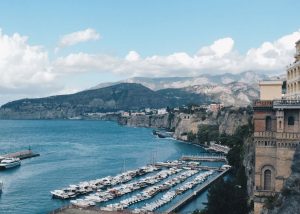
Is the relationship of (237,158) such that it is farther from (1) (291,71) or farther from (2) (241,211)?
(1) (291,71)

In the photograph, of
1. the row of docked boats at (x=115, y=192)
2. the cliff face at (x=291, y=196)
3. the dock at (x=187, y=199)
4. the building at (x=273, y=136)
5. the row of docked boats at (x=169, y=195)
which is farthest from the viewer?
the row of docked boats at (x=115, y=192)

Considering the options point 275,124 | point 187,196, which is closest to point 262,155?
point 275,124

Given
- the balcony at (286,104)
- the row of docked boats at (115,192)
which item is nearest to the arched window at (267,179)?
the balcony at (286,104)

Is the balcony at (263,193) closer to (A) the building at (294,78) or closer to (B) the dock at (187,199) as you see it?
(A) the building at (294,78)

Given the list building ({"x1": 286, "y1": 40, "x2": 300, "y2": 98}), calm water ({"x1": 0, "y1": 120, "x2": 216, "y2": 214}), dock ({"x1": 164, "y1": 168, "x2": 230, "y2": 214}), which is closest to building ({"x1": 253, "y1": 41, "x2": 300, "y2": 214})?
building ({"x1": 286, "y1": 40, "x2": 300, "y2": 98})

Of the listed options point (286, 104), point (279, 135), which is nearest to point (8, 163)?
point (279, 135)

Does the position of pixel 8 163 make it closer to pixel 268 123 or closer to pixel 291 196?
pixel 268 123
